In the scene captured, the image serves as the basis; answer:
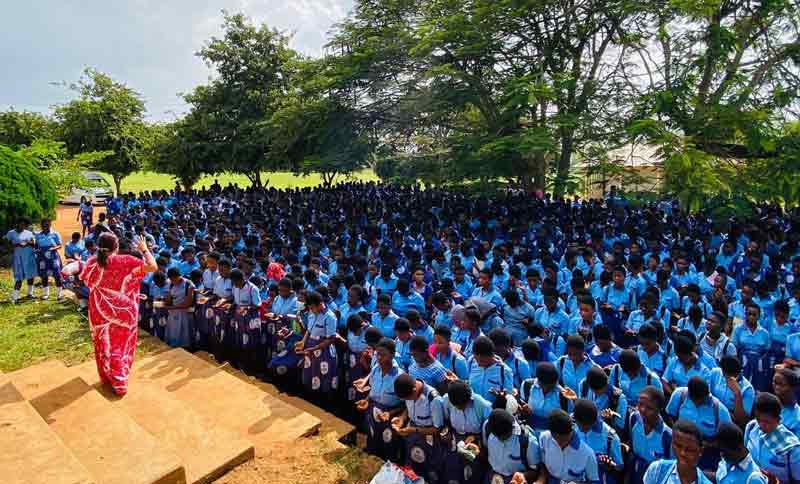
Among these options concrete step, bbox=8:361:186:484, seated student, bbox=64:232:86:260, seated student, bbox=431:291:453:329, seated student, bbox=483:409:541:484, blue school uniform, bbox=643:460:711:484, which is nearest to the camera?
blue school uniform, bbox=643:460:711:484

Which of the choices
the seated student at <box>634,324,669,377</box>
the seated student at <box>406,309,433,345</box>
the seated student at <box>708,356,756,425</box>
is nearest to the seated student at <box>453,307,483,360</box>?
the seated student at <box>406,309,433,345</box>

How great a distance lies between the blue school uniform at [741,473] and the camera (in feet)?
A: 9.05

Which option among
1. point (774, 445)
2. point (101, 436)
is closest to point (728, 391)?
point (774, 445)

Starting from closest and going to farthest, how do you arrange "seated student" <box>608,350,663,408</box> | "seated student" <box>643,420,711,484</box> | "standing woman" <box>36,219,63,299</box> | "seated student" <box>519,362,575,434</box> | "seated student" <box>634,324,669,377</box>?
1. "seated student" <box>643,420,711,484</box>
2. "seated student" <box>519,362,575,434</box>
3. "seated student" <box>608,350,663,408</box>
4. "seated student" <box>634,324,669,377</box>
5. "standing woman" <box>36,219,63,299</box>

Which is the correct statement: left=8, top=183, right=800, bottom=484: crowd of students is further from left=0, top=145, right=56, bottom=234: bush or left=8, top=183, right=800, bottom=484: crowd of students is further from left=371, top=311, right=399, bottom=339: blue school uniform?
left=0, top=145, right=56, bottom=234: bush

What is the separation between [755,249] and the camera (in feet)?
26.8

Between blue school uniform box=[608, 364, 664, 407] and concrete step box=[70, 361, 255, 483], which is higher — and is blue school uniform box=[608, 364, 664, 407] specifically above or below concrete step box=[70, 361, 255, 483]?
above

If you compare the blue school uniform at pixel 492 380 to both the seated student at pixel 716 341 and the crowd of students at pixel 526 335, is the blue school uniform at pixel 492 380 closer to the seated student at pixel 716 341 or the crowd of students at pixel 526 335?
the crowd of students at pixel 526 335

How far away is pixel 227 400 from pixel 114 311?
1.36 m

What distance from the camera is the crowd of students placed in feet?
10.9

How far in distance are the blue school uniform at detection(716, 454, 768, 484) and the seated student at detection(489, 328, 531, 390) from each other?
1.67 m

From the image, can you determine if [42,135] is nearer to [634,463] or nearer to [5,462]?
[5,462]

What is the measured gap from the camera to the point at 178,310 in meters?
7.06

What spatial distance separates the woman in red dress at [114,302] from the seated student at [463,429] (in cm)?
292
